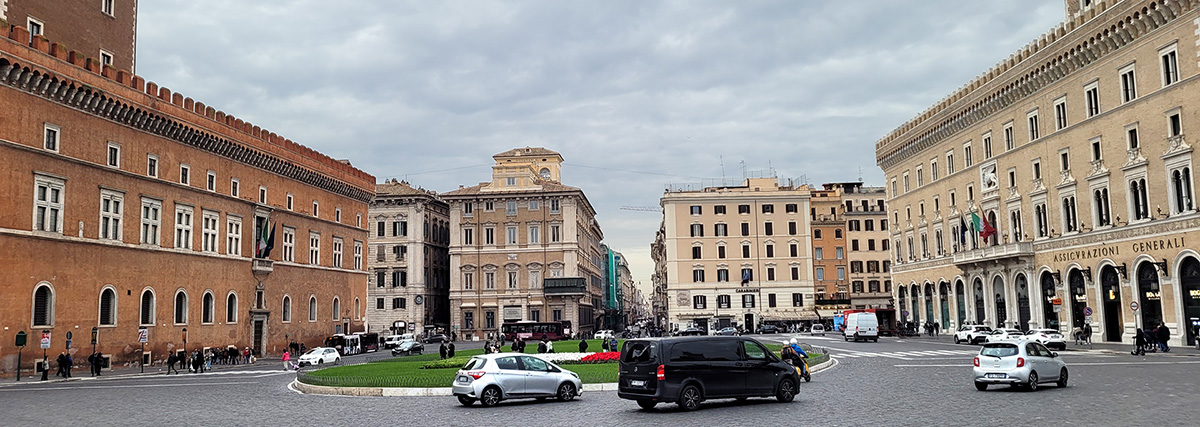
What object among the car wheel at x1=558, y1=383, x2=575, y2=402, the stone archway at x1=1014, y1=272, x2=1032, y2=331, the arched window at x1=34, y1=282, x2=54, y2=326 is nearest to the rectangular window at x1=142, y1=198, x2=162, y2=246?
the arched window at x1=34, y1=282, x2=54, y2=326

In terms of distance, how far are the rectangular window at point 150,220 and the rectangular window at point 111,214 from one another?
1.89 meters

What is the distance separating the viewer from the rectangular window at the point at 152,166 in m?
45.6

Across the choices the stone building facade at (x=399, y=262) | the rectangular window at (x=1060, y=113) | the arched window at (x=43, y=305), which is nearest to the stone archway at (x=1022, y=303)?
the rectangular window at (x=1060, y=113)

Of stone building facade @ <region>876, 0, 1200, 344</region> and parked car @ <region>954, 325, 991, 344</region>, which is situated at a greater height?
stone building facade @ <region>876, 0, 1200, 344</region>

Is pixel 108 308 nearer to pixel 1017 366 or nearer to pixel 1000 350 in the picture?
pixel 1000 350

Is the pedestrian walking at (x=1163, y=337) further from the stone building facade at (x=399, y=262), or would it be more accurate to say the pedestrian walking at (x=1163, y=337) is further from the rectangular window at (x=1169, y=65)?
the stone building facade at (x=399, y=262)

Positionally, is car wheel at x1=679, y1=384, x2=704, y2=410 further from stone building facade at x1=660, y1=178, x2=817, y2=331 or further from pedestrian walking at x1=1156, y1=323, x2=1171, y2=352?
stone building facade at x1=660, y1=178, x2=817, y2=331

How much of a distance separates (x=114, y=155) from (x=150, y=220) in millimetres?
4089

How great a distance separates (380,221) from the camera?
299 feet

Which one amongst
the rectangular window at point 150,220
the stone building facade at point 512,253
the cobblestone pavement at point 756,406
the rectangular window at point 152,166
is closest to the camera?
the cobblestone pavement at point 756,406

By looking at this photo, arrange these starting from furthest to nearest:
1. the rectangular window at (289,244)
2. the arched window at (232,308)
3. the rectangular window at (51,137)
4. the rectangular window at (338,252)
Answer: the rectangular window at (338,252) → the rectangular window at (289,244) → the arched window at (232,308) → the rectangular window at (51,137)

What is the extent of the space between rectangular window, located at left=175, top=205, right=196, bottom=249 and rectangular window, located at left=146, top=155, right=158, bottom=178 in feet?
8.08

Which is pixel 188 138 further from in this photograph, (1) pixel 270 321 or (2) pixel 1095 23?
(2) pixel 1095 23

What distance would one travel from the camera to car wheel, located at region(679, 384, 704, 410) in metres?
19.3
